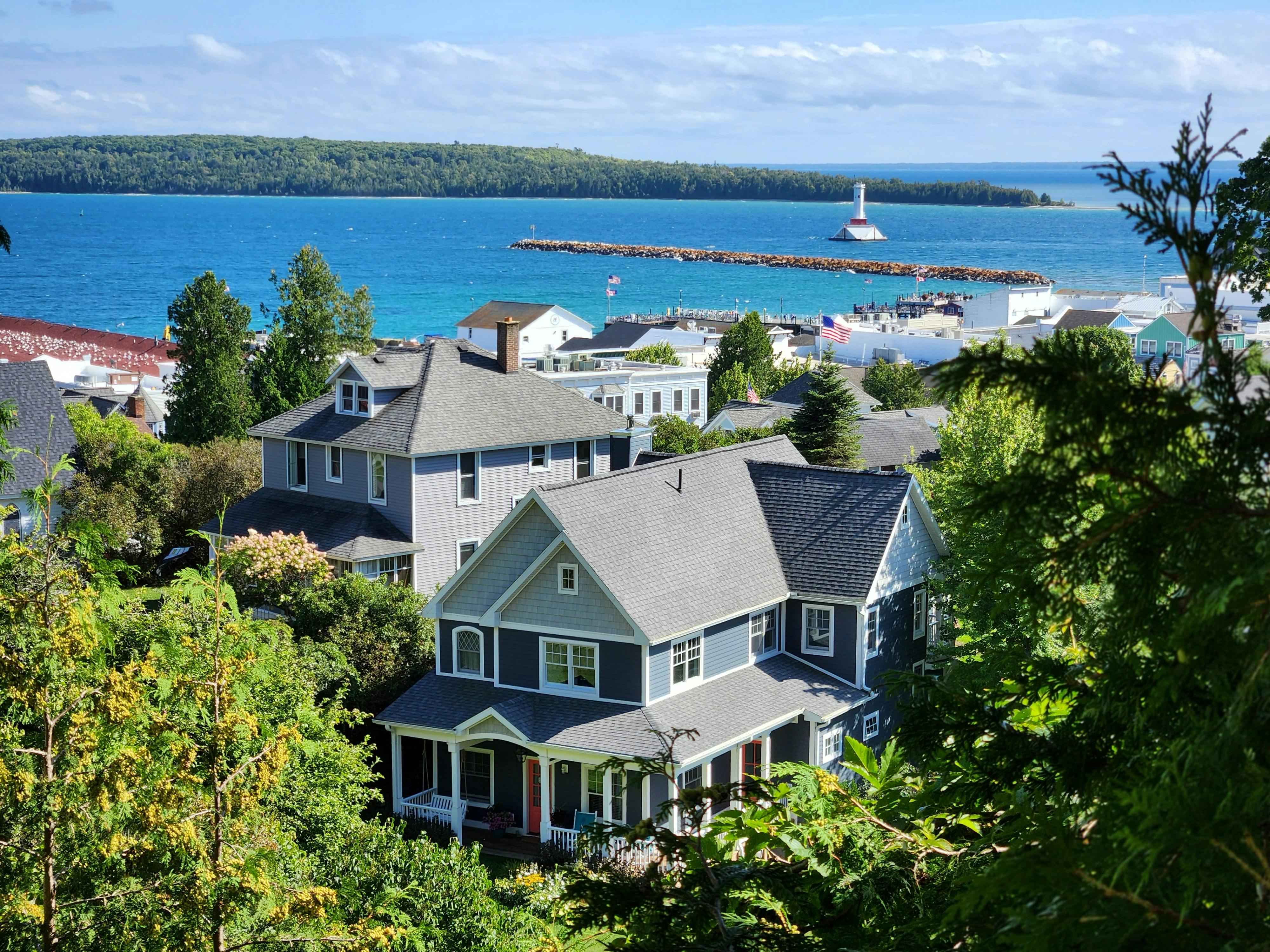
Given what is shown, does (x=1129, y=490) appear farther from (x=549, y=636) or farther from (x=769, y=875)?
(x=549, y=636)

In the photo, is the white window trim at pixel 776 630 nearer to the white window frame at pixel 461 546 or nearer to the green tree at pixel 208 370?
the white window frame at pixel 461 546

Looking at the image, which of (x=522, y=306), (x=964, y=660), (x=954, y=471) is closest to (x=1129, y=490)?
(x=964, y=660)

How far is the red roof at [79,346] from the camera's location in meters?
103

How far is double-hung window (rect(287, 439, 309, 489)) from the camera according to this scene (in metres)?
42.2

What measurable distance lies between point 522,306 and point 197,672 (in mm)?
106241

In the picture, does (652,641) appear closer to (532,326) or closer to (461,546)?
(461,546)

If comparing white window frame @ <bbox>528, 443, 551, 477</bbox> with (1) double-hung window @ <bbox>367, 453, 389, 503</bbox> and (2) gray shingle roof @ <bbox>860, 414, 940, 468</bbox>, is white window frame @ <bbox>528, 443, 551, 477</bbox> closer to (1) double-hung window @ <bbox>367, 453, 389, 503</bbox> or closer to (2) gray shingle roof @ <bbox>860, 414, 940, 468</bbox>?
(1) double-hung window @ <bbox>367, 453, 389, 503</bbox>

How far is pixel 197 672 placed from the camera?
12227mm

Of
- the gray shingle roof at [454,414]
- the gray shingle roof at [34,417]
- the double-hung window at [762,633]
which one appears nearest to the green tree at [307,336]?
the gray shingle roof at [34,417]

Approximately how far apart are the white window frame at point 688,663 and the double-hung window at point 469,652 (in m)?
4.43

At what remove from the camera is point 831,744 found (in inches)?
1154

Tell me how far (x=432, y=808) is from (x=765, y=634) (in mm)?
8640

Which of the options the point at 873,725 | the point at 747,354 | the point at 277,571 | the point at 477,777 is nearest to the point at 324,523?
the point at 277,571

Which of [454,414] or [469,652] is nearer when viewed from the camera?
[469,652]
